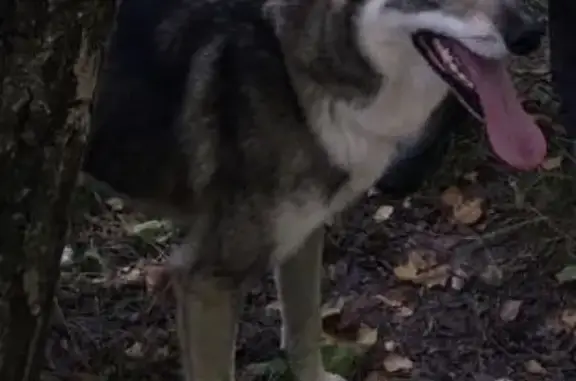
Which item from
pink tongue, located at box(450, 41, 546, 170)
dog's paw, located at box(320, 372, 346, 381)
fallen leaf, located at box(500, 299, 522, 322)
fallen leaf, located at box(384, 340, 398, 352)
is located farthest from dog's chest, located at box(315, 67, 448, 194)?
fallen leaf, located at box(500, 299, 522, 322)

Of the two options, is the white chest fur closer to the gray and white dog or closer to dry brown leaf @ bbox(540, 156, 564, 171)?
the gray and white dog

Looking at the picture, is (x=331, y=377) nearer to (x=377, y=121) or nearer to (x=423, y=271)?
(x=423, y=271)

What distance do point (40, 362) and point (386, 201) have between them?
5.96 feet

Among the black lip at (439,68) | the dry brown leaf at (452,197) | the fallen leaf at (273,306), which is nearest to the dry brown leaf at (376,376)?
the fallen leaf at (273,306)

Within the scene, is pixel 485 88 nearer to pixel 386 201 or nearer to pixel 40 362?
pixel 40 362

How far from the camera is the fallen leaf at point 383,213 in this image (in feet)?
11.0

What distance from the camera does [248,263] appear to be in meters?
2.20

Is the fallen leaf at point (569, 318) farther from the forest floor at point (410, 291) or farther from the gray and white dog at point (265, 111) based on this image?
the gray and white dog at point (265, 111)

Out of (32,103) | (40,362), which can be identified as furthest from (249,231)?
(32,103)

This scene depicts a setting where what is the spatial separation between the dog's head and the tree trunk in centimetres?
59

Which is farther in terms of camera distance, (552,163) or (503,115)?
(552,163)

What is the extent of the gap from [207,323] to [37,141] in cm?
77

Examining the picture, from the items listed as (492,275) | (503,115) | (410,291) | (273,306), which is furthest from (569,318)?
(503,115)

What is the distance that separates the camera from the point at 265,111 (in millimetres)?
2168
